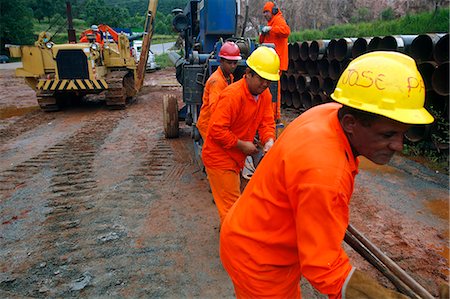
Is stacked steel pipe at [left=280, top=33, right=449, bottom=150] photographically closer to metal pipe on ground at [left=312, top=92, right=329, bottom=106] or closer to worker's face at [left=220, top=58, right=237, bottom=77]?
metal pipe on ground at [left=312, top=92, right=329, bottom=106]

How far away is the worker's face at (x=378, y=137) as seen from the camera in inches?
51.4

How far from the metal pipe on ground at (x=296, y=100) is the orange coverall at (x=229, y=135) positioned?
21.3 ft

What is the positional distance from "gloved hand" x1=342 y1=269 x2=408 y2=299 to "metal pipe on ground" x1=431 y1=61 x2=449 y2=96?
5.39 metres

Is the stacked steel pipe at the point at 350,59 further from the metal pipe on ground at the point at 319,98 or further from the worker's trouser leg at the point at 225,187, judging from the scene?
the worker's trouser leg at the point at 225,187

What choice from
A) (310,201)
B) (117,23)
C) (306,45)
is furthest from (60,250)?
(117,23)

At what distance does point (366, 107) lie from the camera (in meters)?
1.27

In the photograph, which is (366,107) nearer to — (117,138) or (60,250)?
(60,250)

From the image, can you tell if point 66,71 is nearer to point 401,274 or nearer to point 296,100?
point 296,100

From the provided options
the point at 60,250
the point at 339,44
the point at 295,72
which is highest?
the point at 339,44

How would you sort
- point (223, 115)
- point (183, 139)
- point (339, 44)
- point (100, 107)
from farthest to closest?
1. point (100, 107)
2. point (339, 44)
3. point (183, 139)
4. point (223, 115)

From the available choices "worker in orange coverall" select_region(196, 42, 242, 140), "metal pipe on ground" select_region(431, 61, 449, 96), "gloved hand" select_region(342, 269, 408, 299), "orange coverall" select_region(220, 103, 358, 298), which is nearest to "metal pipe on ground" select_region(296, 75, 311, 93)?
"metal pipe on ground" select_region(431, 61, 449, 96)

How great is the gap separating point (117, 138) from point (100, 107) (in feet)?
13.7

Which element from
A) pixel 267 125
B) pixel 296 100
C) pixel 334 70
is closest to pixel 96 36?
pixel 296 100

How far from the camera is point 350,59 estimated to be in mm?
7660
